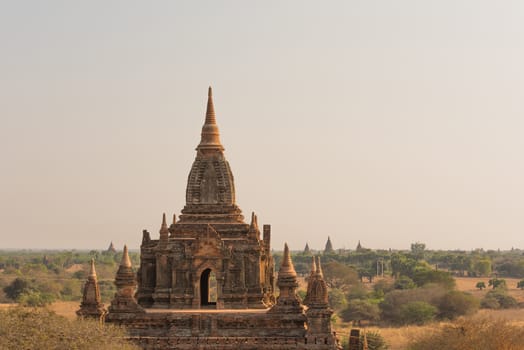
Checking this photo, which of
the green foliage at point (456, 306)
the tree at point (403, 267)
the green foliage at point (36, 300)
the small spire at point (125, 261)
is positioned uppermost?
the tree at point (403, 267)

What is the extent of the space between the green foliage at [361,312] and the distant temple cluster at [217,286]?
40.4 metres

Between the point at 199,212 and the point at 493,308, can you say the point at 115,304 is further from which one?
the point at 493,308

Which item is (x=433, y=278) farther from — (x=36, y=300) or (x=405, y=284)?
(x=36, y=300)

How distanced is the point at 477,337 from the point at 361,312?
121 feet

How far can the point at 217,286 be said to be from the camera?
3244 cm

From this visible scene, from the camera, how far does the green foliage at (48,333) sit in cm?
2498

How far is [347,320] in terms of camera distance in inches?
2945

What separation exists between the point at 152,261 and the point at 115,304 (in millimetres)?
2803

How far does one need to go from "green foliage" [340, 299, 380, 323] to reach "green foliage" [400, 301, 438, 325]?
3.25 metres

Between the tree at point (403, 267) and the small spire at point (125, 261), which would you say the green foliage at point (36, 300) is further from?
the small spire at point (125, 261)

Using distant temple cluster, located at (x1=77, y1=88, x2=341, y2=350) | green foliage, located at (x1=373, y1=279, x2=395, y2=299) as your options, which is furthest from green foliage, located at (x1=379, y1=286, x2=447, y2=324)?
distant temple cluster, located at (x1=77, y1=88, x2=341, y2=350)

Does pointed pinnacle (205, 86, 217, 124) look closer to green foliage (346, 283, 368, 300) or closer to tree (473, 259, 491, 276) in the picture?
green foliage (346, 283, 368, 300)

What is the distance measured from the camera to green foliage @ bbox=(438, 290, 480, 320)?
73438 millimetres

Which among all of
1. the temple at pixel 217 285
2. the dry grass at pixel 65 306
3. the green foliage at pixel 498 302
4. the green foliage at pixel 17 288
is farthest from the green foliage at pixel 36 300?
the temple at pixel 217 285
